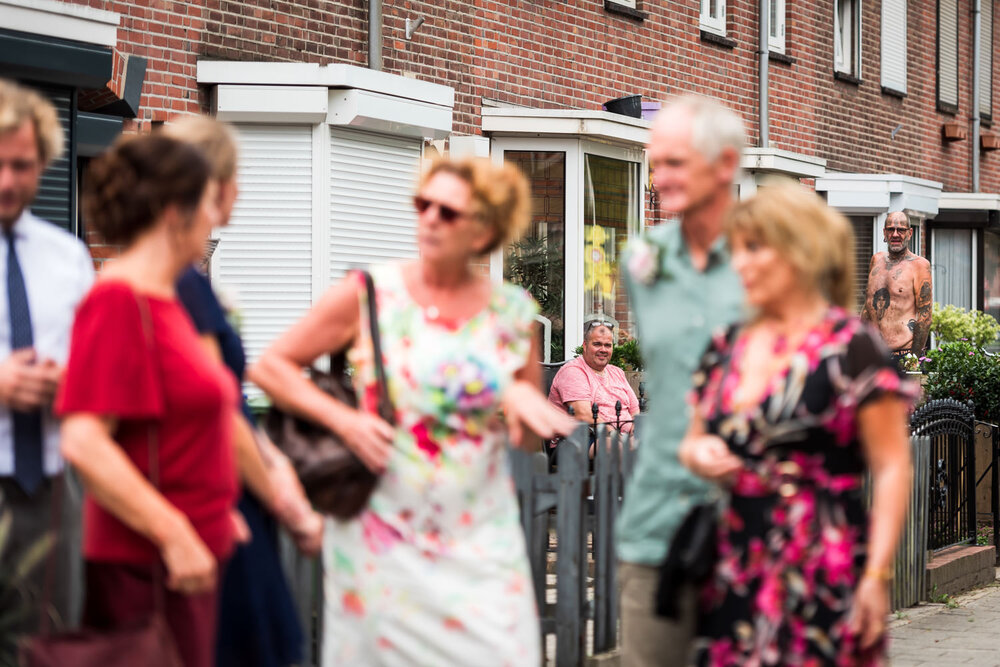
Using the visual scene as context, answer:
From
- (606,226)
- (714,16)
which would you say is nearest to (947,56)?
(714,16)

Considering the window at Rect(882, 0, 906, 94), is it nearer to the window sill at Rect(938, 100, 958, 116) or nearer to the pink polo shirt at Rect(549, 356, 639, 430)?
the window sill at Rect(938, 100, 958, 116)

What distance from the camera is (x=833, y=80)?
65.6 ft

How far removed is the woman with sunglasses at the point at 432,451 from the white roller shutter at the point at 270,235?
7.42 m

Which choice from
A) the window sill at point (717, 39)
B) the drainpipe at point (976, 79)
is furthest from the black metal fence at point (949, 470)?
the drainpipe at point (976, 79)

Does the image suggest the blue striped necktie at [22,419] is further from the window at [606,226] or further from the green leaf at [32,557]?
the window at [606,226]

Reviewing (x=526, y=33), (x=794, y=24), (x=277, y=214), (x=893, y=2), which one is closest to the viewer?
(x=277, y=214)

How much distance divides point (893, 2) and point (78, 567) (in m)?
19.8

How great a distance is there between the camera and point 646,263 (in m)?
3.80

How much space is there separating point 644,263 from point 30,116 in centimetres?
147

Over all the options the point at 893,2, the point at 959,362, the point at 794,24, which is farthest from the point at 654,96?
the point at 893,2

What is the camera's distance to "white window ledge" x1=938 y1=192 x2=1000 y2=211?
2291cm

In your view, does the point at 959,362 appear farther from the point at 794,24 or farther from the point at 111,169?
the point at 111,169

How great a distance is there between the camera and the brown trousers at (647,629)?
3674mm

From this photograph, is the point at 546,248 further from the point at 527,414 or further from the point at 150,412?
the point at 150,412
